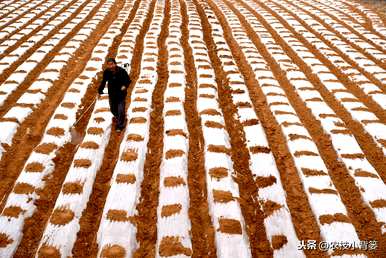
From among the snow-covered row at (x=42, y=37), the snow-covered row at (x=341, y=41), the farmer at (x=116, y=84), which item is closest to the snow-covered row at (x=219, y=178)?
the farmer at (x=116, y=84)

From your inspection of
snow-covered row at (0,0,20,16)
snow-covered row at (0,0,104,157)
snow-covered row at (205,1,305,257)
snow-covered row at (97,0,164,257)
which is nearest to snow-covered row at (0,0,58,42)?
snow-covered row at (0,0,20,16)

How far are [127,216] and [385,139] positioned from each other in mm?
8611

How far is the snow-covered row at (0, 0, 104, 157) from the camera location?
1073 centimetres

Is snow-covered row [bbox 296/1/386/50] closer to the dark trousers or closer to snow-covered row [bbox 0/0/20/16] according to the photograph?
the dark trousers

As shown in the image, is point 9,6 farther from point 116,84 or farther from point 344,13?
point 344,13

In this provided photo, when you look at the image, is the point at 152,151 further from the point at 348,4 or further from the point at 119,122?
the point at 348,4

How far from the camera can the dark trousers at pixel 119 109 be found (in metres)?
10.0

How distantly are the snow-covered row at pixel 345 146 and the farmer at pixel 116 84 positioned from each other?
7.01 meters

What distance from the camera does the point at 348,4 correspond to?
28266 mm

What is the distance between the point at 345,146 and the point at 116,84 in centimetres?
755

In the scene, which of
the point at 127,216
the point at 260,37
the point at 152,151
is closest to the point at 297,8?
the point at 260,37

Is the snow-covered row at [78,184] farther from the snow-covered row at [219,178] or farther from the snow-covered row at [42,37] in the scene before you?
the snow-covered row at [42,37]

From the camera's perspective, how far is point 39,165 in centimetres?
900

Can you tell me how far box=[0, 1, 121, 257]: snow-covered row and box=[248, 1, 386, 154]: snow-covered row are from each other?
10324 mm
